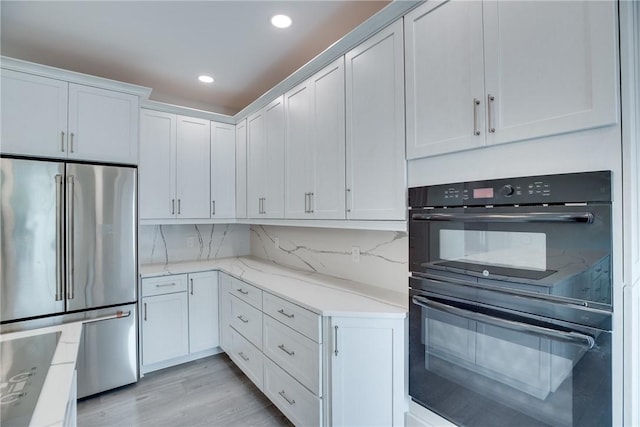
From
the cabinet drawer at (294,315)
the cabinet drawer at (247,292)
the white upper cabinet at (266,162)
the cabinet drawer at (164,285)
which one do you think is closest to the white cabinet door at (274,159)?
the white upper cabinet at (266,162)

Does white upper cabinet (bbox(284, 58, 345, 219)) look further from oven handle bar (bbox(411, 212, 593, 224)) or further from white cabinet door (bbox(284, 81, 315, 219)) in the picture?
oven handle bar (bbox(411, 212, 593, 224))

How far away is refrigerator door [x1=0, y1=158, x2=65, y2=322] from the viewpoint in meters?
2.09

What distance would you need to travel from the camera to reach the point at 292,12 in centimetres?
200

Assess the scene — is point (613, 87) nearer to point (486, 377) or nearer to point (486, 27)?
point (486, 27)

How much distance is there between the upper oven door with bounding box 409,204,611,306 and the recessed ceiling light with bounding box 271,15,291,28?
160cm

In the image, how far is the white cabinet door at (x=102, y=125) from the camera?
7.77 ft

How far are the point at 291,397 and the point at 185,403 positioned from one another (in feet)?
3.23

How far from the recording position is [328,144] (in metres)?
2.13

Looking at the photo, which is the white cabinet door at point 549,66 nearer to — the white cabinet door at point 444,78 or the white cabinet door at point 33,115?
the white cabinet door at point 444,78

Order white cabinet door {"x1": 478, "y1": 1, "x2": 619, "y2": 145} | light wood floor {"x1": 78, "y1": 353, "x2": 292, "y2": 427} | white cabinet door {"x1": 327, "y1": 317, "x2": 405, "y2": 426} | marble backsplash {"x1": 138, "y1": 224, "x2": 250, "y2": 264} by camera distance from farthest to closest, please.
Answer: marble backsplash {"x1": 138, "y1": 224, "x2": 250, "y2": 264} < light wood floor {"x1": 78, "y1": 353, "x2": 292, "y2": 427} < white cabinet door {"x1": 327, "y1": 317, "x2": 405, "y2": 426} < white cabinet door {"x1": 478, "y1": 1, "x2": 619, "y2": 145}

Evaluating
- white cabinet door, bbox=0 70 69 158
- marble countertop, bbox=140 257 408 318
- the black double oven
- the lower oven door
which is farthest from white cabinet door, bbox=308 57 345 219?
white cabinet door, bbox=0 70 69 158

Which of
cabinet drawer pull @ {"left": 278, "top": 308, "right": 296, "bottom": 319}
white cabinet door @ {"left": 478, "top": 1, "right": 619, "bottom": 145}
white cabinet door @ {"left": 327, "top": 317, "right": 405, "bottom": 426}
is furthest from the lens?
cabinet drawer pull @ {"left": 278, "top": 308, "right": 296, "bottom": 319}

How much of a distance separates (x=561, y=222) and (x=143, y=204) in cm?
313

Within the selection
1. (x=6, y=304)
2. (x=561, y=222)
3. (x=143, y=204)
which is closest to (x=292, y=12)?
(x=561, y=222)
